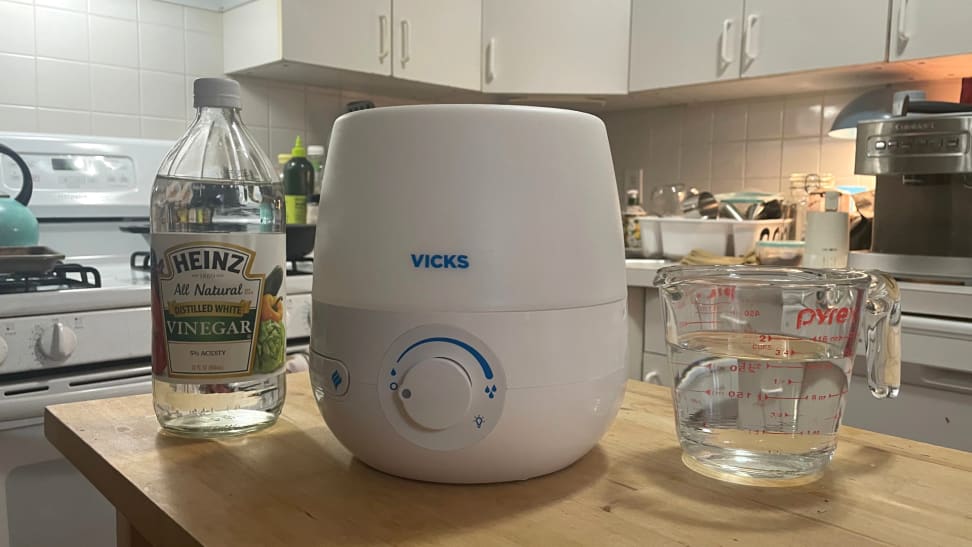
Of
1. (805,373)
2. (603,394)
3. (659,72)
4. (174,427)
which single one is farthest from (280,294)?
(659,72)

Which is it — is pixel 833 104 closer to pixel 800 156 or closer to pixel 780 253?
pixel 800 156

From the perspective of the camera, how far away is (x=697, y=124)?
236 centimetres

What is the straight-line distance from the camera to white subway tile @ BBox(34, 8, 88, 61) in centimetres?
170

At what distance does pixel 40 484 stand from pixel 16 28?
3.45ft

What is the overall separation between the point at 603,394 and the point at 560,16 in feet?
6.20

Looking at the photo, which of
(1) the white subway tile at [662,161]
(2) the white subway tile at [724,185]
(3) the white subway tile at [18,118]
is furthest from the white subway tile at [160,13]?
(2) the white subway tile at [724,185]

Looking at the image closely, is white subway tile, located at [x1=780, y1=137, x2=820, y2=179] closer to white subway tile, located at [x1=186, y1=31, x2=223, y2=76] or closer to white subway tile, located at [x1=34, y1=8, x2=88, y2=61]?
white subway tile, located at [x1=186, y1=31, x2=223, y2=76]

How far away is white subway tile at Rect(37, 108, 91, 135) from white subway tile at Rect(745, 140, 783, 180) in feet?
5.82

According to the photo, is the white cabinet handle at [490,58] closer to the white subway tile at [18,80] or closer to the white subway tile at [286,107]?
the white subway tile at [286,107]

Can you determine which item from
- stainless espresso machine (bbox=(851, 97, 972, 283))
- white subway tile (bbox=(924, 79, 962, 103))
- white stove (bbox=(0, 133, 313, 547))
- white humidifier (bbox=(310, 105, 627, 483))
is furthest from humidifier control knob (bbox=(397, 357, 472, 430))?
white subway tile (bbox=(924, 79, 962, 103))

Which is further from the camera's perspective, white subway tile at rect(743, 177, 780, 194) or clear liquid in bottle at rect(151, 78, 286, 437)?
white subway tile at rect(743, 177, 780, 194)

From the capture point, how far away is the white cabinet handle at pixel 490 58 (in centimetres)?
218

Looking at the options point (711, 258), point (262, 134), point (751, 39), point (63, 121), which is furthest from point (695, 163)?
point (63, 121)

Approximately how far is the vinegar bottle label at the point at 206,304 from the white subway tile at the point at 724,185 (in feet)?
6.57
